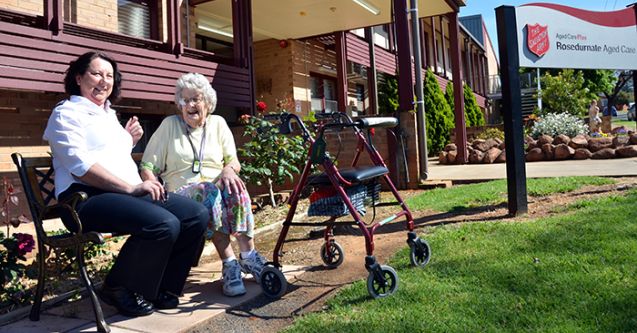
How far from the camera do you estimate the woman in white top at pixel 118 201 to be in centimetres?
271

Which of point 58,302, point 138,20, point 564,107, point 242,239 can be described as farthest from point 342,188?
point 564,107

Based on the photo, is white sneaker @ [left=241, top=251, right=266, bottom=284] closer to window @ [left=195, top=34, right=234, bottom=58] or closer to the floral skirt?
the floral skirt

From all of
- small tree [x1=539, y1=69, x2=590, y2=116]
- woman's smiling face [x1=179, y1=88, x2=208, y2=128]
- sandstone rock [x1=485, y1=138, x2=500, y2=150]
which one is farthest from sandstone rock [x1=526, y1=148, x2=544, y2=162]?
small tree [x1=539, y1=69, x2=590, y2=116]

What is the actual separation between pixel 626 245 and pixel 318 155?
2.18 m

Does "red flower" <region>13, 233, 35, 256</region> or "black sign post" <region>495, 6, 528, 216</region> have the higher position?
"black sign post" <region>495, 6, 528, 216</region>

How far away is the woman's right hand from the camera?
109 inches

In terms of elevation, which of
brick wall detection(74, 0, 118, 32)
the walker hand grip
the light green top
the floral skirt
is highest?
brick wall detection(74, 0, 118, 32)

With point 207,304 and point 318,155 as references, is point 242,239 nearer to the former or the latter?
point 207,304

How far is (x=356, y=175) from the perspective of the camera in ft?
10.3

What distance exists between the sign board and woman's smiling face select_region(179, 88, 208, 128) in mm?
3739

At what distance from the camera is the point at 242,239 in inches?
132

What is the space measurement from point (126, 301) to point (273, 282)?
86cm

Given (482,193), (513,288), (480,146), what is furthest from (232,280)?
(480,146)

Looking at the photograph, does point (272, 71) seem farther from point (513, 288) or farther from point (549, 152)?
point (513, 288)
